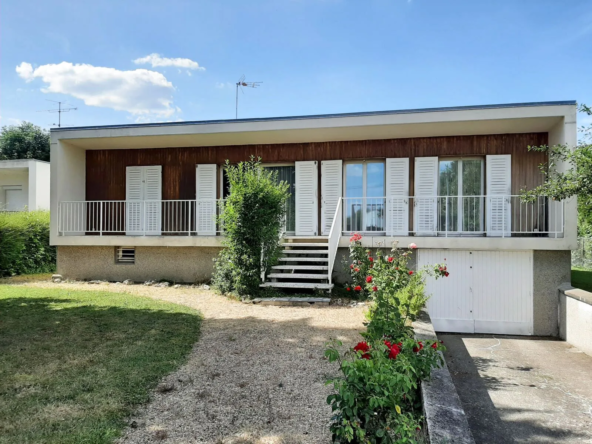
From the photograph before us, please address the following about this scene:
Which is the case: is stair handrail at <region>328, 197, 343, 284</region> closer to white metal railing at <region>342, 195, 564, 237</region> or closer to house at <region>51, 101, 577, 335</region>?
house at <region>51, 101, 577, 335</region>

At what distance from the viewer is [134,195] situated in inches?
441

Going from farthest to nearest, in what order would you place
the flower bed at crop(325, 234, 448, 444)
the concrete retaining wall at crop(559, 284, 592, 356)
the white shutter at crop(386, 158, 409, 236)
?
1. the white shutter at crop(386, 158, 409, 236)
2. the concrete retaining wall at crop(559, 284, 592, 356)
3. the flower bed at crop(325, 234, 448, 444)

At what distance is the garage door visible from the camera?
777 cm

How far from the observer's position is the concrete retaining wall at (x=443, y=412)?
2.10 m

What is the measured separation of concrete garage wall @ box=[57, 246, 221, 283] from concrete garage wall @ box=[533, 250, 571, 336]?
7556 mm

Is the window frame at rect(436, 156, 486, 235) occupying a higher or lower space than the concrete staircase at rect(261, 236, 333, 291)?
higher

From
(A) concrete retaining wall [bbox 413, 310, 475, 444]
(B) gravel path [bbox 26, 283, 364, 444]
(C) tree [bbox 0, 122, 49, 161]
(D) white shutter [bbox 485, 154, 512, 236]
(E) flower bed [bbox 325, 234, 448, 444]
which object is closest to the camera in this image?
(E) flower bed [bbox 325, 234, 448, 444]

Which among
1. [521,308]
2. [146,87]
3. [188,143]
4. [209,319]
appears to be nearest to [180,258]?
[188,143]

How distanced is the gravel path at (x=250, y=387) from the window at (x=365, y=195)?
12.6 feet

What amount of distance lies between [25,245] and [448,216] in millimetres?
13906

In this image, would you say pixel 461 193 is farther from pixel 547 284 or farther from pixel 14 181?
pixel 14 181

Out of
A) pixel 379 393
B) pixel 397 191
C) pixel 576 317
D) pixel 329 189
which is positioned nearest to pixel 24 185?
pixel 329 189

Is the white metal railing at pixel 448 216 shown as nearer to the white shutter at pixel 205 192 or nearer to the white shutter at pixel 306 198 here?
the white shutter at pixel 306 198

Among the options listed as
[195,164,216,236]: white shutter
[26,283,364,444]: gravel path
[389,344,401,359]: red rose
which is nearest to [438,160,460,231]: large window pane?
[26,283,364,444]: gravel path
